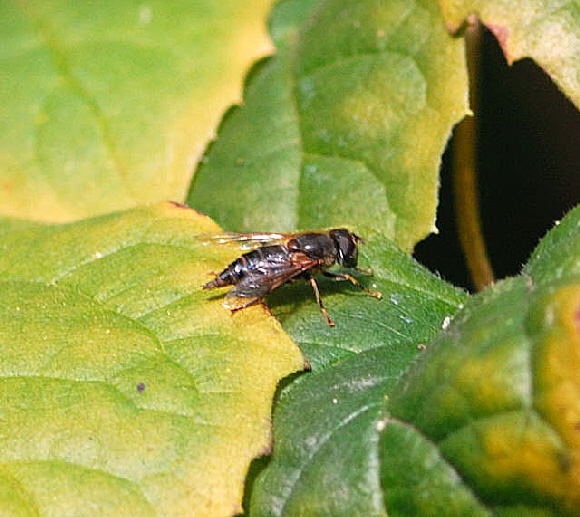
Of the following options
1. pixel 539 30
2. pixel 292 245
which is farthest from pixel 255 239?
pixel 539 30

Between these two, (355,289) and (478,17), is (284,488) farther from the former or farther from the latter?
(478,17)

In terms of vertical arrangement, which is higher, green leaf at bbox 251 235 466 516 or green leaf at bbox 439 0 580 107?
green leaf at bbox 439 0 580 107

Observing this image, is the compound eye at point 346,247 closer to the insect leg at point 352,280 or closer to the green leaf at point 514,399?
the insect leg at point 352,280

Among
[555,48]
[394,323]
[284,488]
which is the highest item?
[555,48]

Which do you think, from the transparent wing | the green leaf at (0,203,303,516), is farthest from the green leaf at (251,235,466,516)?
the transparent wing

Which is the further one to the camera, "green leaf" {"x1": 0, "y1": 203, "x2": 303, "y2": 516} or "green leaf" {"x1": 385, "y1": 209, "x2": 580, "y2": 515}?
"green leaf" {"x1": 0, "y1": 203, "x2": 303, "y2": 516}

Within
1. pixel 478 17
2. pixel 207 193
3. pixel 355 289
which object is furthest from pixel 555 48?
pixel 207 193

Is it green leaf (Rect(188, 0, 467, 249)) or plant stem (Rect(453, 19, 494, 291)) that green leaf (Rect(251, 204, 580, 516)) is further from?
plant stem (Rect(453, 19, 494, 291))
